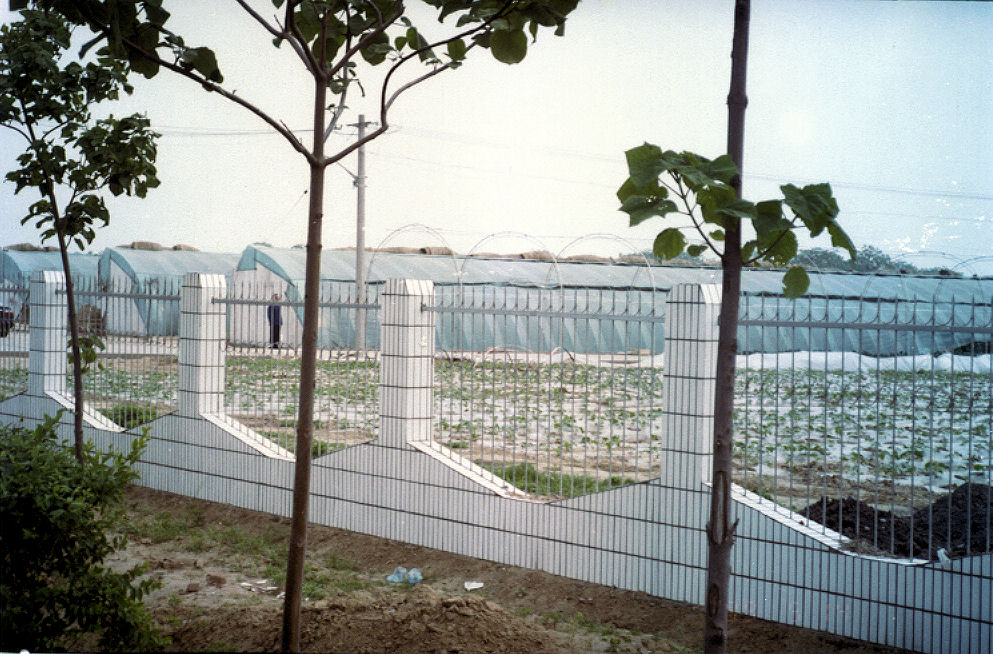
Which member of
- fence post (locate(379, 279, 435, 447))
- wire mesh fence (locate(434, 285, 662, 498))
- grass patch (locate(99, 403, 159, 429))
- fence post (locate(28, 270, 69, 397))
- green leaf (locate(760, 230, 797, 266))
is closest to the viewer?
green leaf (locate(760, 230, 797, 266))

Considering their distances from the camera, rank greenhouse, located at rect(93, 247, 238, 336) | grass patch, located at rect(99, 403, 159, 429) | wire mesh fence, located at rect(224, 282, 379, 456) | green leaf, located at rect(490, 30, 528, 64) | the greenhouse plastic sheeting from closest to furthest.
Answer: green leaf, located at rect(490, 30, 528, 64)
wire mesh fence, located at rect(224, 282, 379, 456)
grass patch, located at rect(99, 403, 159, 429)
greenhouse, located at rect(93, 247, 238, 336)
the greenhouse plastic sheeting

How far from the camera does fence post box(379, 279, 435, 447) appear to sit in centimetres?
687

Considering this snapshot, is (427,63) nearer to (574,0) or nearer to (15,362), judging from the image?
(574,0)

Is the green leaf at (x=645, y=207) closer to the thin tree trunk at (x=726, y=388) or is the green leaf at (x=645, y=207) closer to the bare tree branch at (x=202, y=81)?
the thin tree trunk at (x=726, y=388)

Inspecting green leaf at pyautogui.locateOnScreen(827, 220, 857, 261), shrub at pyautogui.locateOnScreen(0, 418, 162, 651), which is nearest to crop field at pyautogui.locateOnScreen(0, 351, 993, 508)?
shrub at pyautogui.locateOnScreen(0, 418, 162, 651)

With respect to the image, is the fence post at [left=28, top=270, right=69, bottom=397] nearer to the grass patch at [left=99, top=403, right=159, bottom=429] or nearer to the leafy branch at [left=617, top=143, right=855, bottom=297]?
the grass patch at [left=99, top=403, right=159, bottom=429]

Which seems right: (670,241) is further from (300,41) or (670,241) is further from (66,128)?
(66,128)

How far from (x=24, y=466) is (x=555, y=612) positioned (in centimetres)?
312

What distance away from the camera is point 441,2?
4176 millimetres

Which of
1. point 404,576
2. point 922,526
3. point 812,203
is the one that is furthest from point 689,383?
point 812,203

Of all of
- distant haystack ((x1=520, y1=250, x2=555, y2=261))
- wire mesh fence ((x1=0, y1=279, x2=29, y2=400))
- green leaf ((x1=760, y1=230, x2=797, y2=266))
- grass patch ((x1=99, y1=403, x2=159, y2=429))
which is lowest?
grass patch ((x1=99, y1=403, x2=159, y2=429))

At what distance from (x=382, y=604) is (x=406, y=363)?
2.16m

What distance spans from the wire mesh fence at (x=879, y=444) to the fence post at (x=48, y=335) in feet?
23.9

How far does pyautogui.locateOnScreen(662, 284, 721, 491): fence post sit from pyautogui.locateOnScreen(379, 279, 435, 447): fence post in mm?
1994
